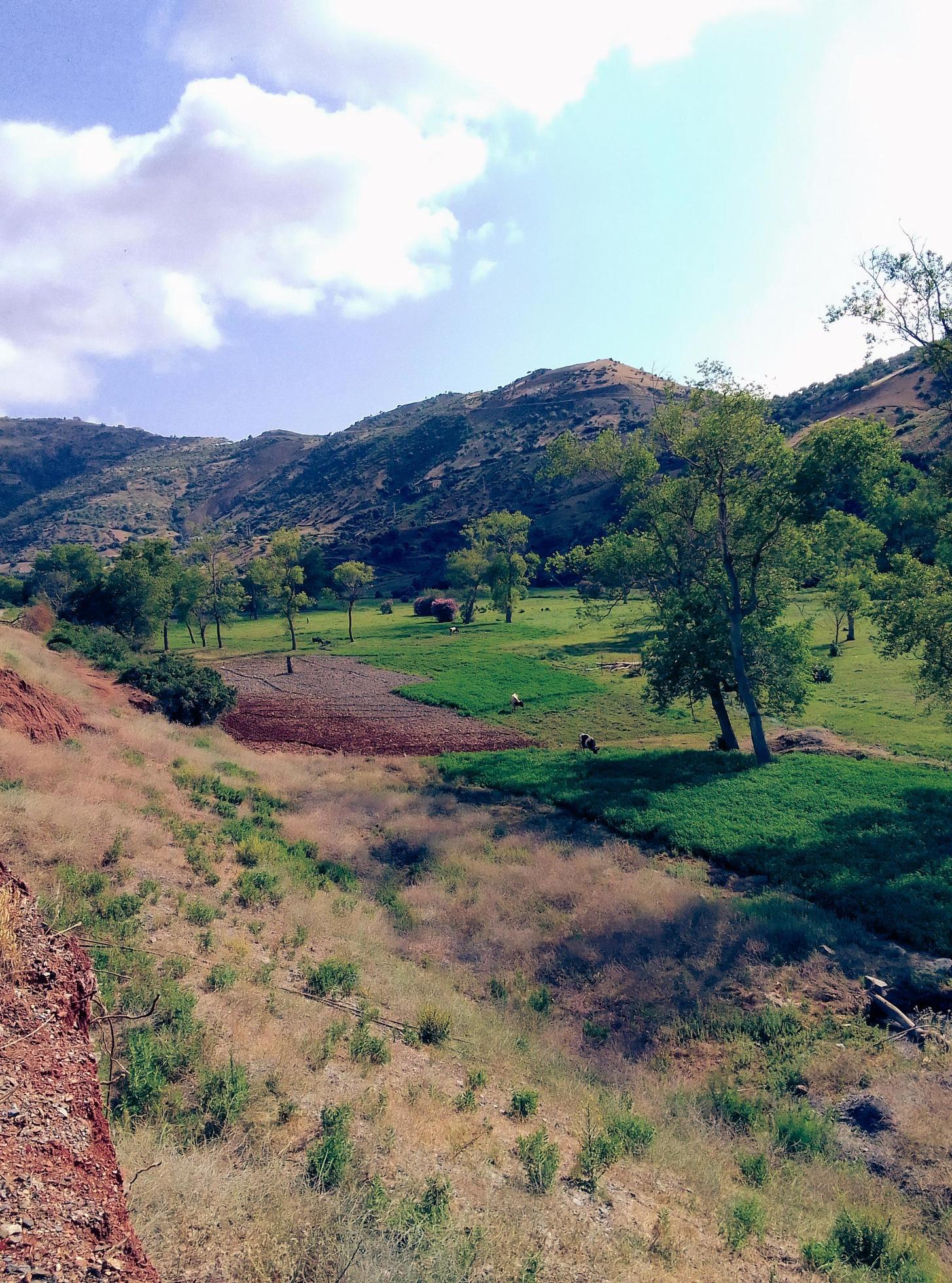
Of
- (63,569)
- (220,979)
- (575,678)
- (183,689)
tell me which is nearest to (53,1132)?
(220,979)

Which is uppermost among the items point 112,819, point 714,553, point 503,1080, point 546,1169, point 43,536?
point 43,536

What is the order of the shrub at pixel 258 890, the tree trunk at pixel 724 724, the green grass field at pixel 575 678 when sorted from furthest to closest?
the green grass field at pixel 575 678 → the tree trunk at pixel 724 724 → the shrub at pixel 258 890

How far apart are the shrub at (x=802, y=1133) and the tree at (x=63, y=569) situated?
83.0 m

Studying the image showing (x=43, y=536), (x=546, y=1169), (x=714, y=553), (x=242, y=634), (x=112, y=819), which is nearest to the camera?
(x=546, y=1169)

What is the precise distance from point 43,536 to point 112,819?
18449cm

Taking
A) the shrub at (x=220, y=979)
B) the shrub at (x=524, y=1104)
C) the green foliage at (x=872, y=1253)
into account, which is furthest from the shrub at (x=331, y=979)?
the green foliage at (x=872, y=1253)

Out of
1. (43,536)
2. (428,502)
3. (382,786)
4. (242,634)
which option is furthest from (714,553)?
(43,536)

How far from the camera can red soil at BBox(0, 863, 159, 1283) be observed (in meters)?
3.92

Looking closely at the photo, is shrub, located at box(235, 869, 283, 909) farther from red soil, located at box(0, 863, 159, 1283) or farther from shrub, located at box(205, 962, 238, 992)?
red soil, located at box(0, 863, 159, 1283)

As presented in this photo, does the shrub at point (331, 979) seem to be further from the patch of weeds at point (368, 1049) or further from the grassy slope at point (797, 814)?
the grassy slope at point (797, 814)

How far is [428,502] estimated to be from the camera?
152000 mm

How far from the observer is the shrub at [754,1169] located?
26.1 ft

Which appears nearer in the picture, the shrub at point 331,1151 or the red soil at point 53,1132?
the red soil at point 53,1132

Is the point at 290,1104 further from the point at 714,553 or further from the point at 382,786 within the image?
the point at 714,553
